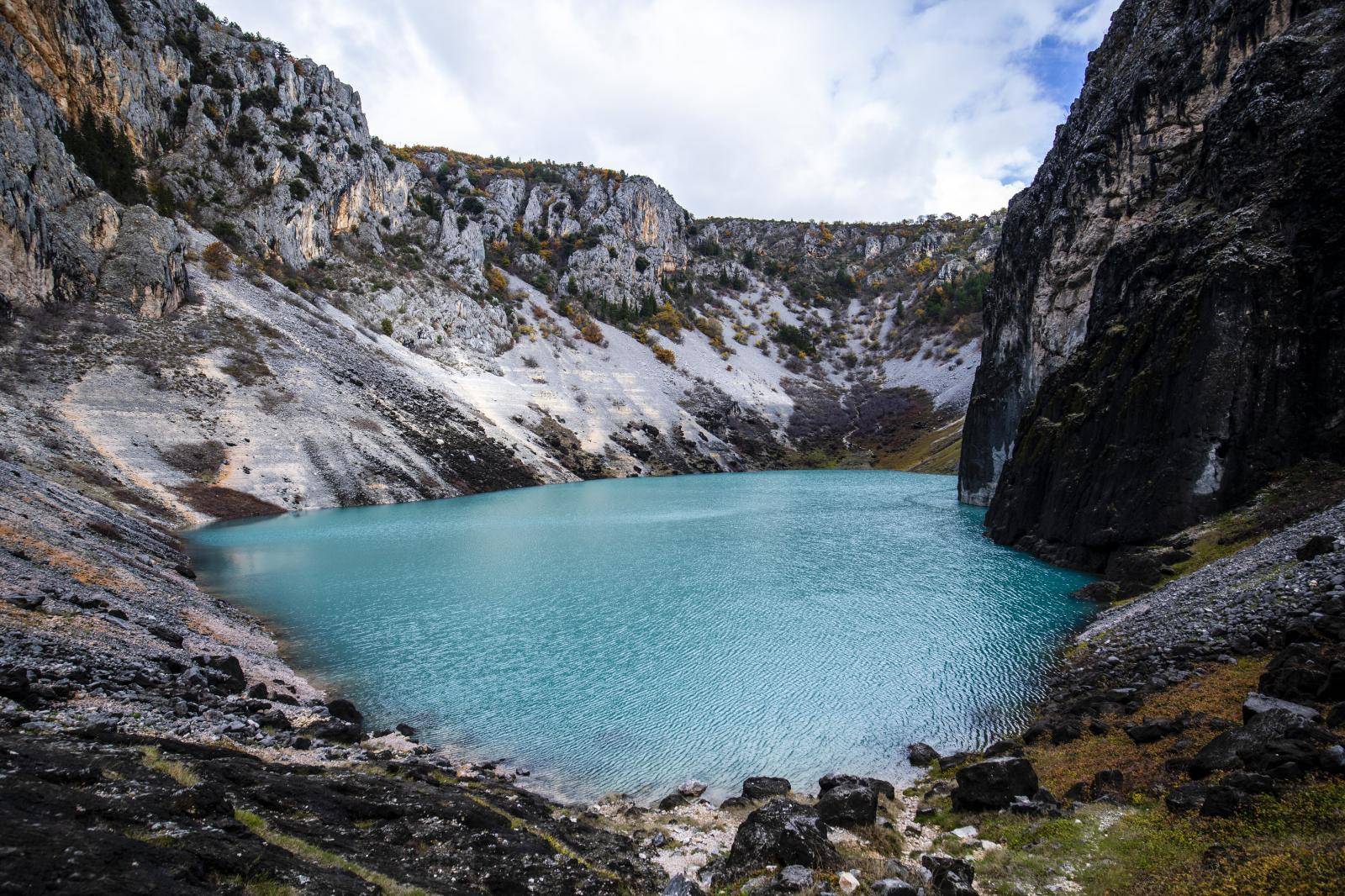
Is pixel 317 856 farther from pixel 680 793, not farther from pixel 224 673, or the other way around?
pixel 224 673

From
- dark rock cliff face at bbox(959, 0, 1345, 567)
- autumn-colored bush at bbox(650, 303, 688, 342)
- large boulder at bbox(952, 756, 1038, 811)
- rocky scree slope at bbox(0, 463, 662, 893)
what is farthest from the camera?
autumn-colored bush at bbox(650, 303, 688, 342)

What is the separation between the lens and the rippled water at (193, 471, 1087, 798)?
1603cm

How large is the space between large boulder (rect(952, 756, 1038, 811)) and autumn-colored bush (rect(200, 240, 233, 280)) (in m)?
89.6

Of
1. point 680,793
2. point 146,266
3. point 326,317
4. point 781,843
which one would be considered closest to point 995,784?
point 781,843

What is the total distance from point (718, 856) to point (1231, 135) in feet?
132

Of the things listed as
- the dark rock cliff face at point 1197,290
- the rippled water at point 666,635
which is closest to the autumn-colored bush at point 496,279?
the rippled water at point 666,635

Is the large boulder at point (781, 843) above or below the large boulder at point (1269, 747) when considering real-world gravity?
below

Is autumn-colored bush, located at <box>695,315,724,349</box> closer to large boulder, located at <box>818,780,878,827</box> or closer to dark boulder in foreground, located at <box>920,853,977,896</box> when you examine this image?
large boulder, located at <box>818,780,878,827</box>

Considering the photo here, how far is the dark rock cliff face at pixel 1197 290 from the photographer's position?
26000 millimetres

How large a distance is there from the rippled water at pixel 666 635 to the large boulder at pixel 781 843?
4251 mm

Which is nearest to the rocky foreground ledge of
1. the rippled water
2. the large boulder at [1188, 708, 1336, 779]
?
the large boulder at [1188, 708, 1336, 779]

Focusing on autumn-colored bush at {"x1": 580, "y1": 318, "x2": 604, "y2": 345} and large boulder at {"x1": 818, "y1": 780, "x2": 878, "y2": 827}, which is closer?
large boulder at {"x1": 818, "y1": 780, "x2": 878, "y2": 827}

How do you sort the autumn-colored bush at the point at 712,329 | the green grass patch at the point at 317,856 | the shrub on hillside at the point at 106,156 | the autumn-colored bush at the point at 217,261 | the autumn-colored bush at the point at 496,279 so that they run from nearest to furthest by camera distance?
the green grass patch at the point at 317,856
the shrub on hillside at the point at 106,156
the autumn-colored bush at the point at 217,261
the autumn-colored bush at the point at 496,279
the autumn-colored bush at the point at 712,329

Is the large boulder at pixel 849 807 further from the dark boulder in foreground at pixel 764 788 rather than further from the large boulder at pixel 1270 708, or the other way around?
the large boulder at pixel 1270 708
